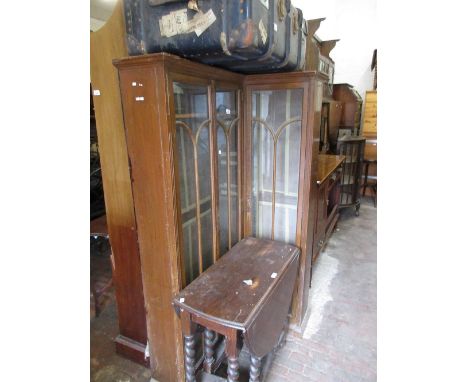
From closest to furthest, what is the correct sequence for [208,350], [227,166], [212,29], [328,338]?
[212,29], [208,350], [227,166], [328,338]

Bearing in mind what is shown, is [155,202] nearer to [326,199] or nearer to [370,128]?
[326,199]

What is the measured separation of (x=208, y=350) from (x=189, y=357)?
0.23 meters

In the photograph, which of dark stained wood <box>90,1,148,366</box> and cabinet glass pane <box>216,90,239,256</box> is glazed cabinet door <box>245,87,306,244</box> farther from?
dark stained wood <box>90,1,148,366</box>

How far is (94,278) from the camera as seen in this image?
276cm

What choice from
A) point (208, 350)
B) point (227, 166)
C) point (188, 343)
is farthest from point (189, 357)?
point (227, 166)

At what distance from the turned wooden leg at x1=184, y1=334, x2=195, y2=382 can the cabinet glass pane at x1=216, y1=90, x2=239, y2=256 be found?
55 centimetres

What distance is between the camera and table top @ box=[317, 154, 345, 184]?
100 inches

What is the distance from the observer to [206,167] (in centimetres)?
157

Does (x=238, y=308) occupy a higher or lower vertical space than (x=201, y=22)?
lower

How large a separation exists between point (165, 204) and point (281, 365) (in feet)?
4.30

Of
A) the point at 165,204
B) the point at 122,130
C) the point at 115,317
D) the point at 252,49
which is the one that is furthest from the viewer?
the point at 115,317
